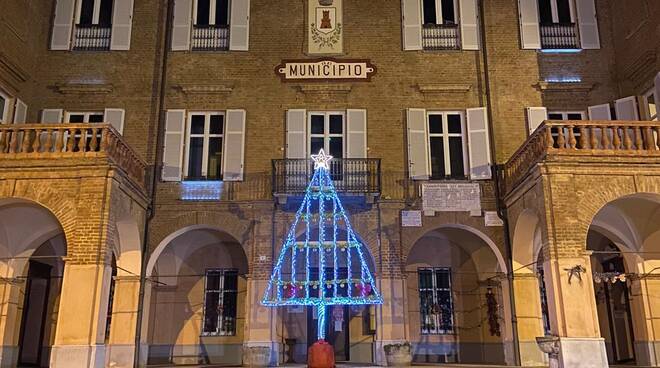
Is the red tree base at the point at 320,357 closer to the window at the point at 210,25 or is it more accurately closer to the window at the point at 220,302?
the window at the point at 220,302

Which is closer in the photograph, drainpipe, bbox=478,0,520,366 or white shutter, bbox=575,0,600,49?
drainpipe, bbox=478,0,520,366

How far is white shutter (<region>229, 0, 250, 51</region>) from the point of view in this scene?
16188 millimetres

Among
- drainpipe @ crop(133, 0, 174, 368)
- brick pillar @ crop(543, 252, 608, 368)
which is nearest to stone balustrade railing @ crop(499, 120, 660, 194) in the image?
brick pillar @ crop(543, 252, 608, 368)

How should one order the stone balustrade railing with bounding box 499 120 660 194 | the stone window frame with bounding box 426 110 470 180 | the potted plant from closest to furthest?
the stone balustrade railing with bounding box 499 120 660 194 < the potted plant < the stone window frame with bounding box 426 110 470 180

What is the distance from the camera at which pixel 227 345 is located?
1642 cm

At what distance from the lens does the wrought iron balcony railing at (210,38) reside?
16328 mm

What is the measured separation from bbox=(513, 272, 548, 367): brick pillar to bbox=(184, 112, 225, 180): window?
7.67 metres

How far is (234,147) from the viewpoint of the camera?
1549 cm

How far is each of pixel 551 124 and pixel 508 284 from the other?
4433mm

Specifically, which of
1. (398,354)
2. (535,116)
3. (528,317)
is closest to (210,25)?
(535,116)

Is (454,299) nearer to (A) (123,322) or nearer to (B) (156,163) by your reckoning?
(A) (123,322)

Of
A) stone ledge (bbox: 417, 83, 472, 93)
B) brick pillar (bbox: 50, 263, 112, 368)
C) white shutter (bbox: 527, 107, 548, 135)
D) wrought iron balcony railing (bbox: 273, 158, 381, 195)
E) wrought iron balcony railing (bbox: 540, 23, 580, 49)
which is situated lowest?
brick pillar (bbox: 50, 263, 112, 368)

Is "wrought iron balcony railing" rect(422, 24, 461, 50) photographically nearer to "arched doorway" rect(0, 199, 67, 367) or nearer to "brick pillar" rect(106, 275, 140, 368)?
"brick pillar" rect(106, 275, 140, 368)

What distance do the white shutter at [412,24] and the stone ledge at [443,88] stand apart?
1096mm
